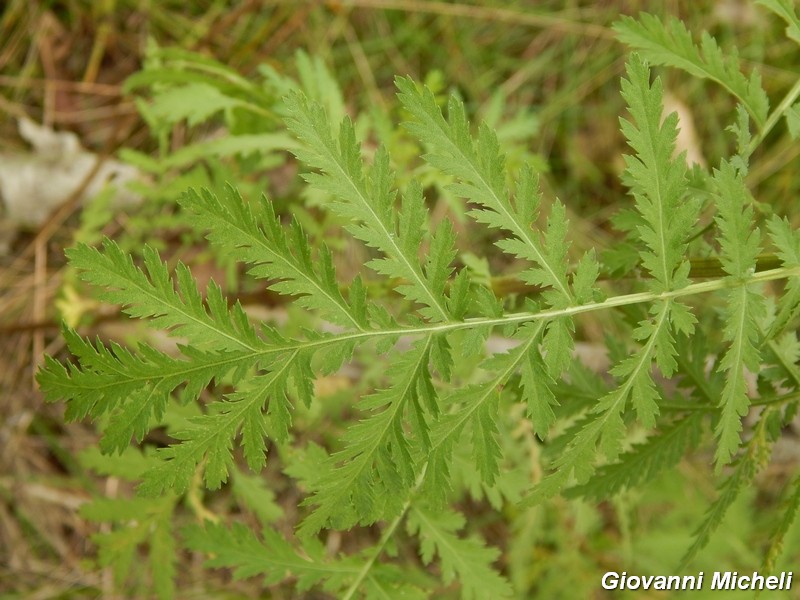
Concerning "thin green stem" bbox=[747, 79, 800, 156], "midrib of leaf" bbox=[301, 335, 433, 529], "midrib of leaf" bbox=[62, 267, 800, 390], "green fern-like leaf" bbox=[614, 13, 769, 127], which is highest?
"green fern-like leaf" bbox=[614, 13, 769, 127]

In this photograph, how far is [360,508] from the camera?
1.40 metres

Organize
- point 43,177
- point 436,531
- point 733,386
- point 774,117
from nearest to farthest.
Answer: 1. point 733,386
2. point 774,117
3. point 436,531
4. point 43,177

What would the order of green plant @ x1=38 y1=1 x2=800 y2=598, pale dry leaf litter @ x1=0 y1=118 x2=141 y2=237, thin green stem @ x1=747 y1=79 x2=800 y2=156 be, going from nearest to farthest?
green plant @ x1=38 y1=1 x2=800 y2=598 < thin green stem @ x1=747 y1=79 x2=800 y2=156 < pale dry leaf litter @ x1=0 y1=118 x2=141 y2=237

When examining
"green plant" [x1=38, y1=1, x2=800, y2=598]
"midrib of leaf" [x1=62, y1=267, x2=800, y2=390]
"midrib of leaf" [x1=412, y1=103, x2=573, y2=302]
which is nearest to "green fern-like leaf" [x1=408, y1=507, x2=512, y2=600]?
"green plant" [x1=38, y1=1, x2=800, y2=598]

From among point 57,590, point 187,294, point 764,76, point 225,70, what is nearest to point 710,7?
point 764,76

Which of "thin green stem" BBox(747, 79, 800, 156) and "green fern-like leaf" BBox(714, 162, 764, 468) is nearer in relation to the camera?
"green fern-like leaf" BBox(714, 162, 764, 468)

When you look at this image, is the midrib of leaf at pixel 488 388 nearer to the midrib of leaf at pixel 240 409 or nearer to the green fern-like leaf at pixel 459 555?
the midrib of leaf at pixel 240 409

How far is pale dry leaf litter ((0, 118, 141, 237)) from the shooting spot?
3.50 metres

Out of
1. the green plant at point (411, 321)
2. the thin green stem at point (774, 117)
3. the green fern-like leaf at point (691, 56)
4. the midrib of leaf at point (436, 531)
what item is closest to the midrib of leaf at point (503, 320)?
the green plant at point (411, 321)

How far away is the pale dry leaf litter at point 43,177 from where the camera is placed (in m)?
3.50

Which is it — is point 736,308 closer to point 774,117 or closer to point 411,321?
point 774,117

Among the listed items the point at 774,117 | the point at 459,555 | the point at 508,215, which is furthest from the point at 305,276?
the point at 774,117

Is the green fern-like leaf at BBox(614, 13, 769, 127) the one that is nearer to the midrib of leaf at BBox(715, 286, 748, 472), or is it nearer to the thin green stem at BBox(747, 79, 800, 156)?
the thin green stem at BBox(747, 79, 800, 156)

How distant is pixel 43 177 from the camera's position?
354cm
